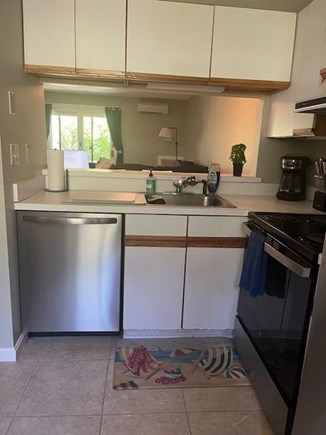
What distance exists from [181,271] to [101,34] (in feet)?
5.09

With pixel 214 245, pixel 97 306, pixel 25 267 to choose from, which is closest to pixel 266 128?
pixel 214 245

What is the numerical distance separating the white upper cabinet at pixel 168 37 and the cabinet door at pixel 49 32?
367 mm

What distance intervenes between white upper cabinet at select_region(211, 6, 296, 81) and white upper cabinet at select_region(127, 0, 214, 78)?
78 mm

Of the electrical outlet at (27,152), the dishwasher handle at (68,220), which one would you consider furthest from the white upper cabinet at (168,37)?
the dishwasher handle at (68,220)

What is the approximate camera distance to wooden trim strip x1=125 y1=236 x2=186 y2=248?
6.43 feet

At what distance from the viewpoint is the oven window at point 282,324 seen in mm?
1328

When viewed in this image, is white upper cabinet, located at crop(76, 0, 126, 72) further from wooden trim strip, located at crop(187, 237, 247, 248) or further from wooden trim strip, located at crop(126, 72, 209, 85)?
wooden trim strip, located at crop(187, 237, 247, 248)

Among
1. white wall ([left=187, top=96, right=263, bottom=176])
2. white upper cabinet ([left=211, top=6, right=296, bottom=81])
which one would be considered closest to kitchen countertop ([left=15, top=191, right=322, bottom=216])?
white wall ([left=187, top=96, right=263, bottom=176])

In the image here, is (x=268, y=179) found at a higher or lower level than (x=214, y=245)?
higher

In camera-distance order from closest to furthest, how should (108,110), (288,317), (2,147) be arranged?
(288,317)
(2,147)
(108,110)

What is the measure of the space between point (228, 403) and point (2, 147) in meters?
1.74

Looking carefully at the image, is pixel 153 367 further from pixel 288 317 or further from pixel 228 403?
pixel 288 317

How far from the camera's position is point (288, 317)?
1419 mm

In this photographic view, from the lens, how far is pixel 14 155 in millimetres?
1815
